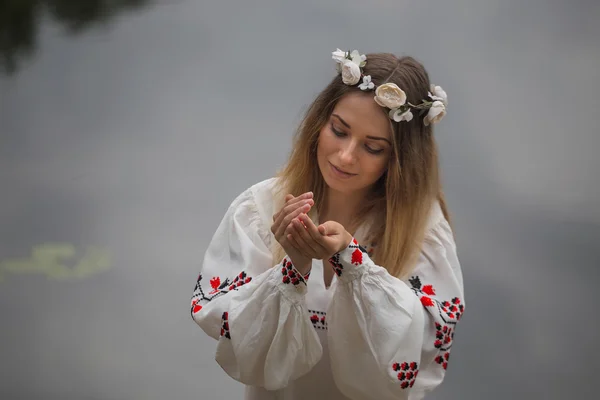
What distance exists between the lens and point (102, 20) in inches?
201

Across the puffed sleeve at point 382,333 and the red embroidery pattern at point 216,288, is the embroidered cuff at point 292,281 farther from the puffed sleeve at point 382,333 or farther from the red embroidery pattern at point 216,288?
the red embroidery pattern at point 216,288

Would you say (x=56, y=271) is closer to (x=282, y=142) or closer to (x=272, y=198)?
(x=282, y=142)

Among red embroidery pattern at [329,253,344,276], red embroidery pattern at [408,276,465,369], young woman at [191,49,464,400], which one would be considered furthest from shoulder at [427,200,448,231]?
red embroidery pattern at [329,253,344,276]

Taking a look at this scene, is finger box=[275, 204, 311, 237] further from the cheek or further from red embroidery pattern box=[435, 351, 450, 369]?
red embroidery pattern box=[435, 351, 450, 369]

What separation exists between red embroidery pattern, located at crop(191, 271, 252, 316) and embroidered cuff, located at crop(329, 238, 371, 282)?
28 cm

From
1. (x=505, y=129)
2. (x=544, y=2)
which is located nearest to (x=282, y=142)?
(x=505, y=129)

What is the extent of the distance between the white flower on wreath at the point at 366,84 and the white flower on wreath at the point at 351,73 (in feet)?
0.06

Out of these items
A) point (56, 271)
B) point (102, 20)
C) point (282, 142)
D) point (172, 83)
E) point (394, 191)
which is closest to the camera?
point (394, 191)

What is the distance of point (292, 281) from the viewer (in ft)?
6.02

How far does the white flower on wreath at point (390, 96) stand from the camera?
2.00m

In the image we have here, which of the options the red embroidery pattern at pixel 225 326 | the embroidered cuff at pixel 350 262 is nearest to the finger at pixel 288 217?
the embroidered cuff at pixel 350 262

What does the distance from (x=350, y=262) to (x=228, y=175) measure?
2.43 meters

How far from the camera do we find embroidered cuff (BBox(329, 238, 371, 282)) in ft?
6.00

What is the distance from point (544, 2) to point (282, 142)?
1524mm
